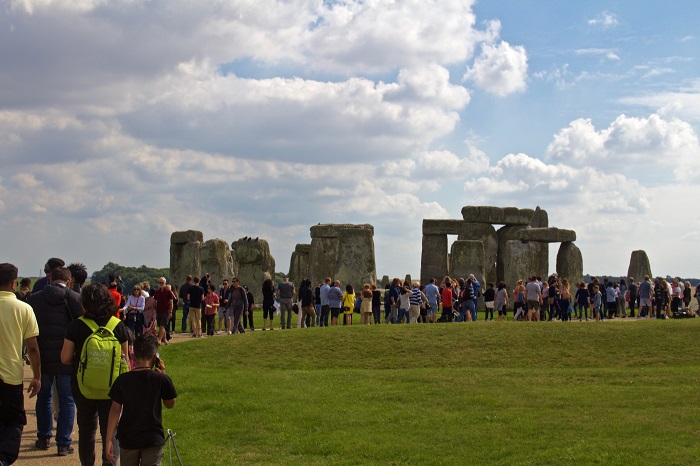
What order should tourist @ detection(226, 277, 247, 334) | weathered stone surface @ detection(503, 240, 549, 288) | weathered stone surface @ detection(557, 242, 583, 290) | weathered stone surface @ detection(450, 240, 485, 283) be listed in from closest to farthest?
tourist @ detection(226, 277, 247, 334) → weathered stone surface @ detection(450, 240, 485, 283) → weathered stone surface @ detection(503, 240, 549, 288) → weathered stone surface @ detection(557, 242, 583, 290)

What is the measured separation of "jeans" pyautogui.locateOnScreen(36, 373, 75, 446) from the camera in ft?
31.1

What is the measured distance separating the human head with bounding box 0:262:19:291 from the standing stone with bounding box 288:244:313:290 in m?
36.2

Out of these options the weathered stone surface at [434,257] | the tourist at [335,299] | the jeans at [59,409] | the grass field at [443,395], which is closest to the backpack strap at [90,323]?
the jeans at [59,409]

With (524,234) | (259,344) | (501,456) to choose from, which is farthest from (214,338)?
(524,234)

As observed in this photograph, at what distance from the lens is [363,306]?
84.6ft

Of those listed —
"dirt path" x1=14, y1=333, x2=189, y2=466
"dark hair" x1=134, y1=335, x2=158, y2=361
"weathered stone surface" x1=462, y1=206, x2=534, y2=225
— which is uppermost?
"weathered stone surface" x1=462, y1=206, x2=534, y2=225

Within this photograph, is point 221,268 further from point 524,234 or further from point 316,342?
point 316,342

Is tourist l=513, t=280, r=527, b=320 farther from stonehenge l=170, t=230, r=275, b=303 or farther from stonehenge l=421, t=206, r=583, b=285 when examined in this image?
stonehenge l=170, t=230, r=275, b=303

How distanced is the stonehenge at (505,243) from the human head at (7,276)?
2912 cm

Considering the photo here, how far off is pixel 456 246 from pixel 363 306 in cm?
1053

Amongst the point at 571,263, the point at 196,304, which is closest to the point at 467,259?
the point at 571,263

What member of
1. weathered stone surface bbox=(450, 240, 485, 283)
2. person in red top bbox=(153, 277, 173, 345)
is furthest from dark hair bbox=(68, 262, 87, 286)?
weathered stone surface bbox=(450, 240, 485, 283)

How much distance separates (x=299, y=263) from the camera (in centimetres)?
4522

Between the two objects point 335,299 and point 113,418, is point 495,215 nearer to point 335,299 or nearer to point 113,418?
point 335,299
